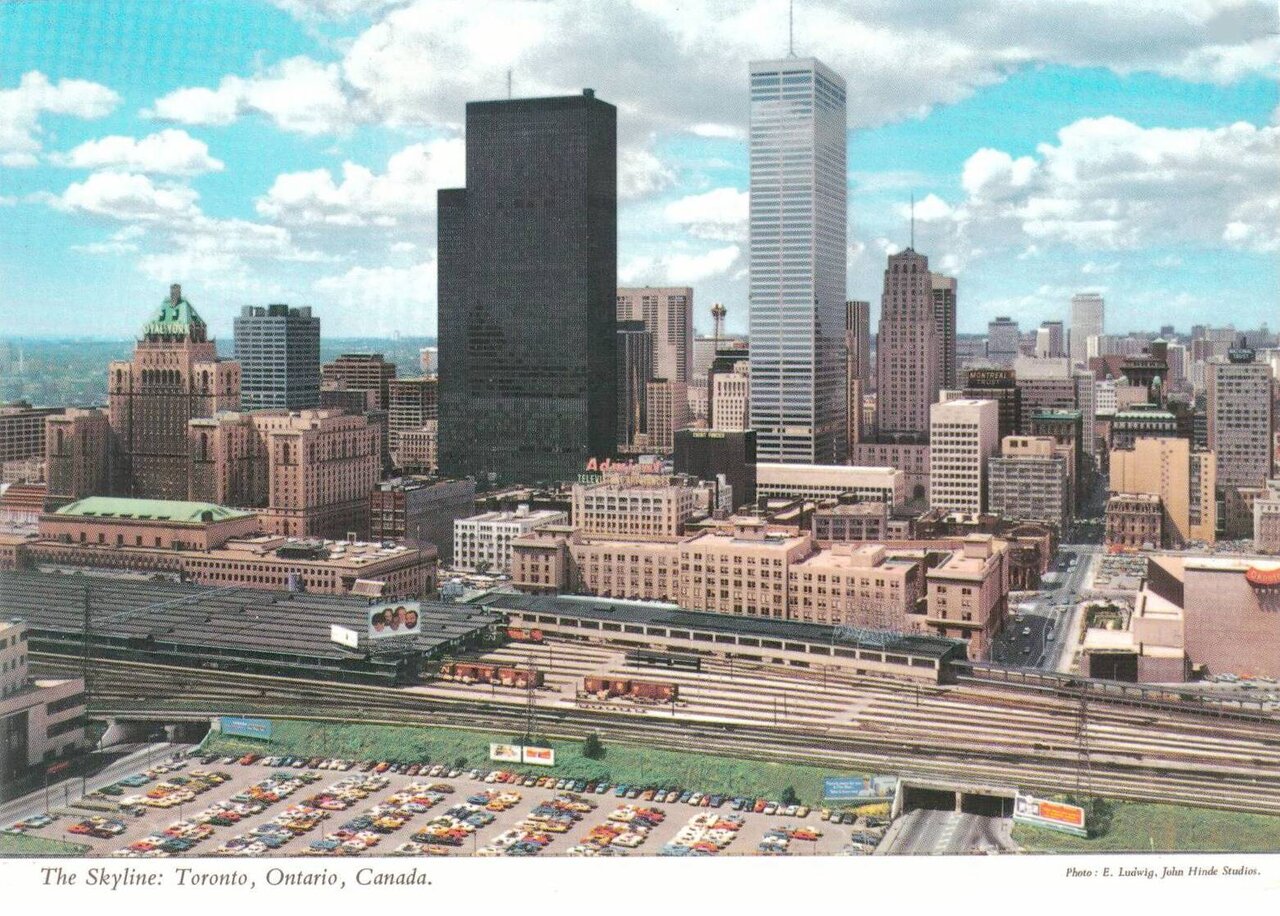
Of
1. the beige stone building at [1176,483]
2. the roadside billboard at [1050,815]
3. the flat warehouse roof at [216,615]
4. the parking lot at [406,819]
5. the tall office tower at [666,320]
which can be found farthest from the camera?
the tall office tower at [666,320]

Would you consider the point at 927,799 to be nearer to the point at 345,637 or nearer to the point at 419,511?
the point at 345,637

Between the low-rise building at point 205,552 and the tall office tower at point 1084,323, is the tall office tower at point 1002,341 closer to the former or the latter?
the tall office tower at point 1084,323

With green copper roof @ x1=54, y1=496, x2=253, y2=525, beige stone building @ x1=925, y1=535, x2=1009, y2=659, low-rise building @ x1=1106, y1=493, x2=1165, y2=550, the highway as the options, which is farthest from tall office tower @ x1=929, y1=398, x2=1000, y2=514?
the highway

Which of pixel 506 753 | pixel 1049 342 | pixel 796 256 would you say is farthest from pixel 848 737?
pixel 1049 342

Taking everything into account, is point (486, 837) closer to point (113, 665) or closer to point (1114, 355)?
point (113, 665)

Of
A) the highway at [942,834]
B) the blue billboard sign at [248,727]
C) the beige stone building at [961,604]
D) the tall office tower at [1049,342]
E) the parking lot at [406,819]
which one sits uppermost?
the tall office tower at [1049,342]

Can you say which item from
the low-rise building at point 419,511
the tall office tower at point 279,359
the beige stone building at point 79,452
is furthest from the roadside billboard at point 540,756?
the tall office tower at point 279,359

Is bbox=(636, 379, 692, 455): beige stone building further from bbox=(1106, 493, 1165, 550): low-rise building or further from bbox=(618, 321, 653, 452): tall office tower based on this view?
bbox=(1106, 493, 1165, 550): low-rise building
